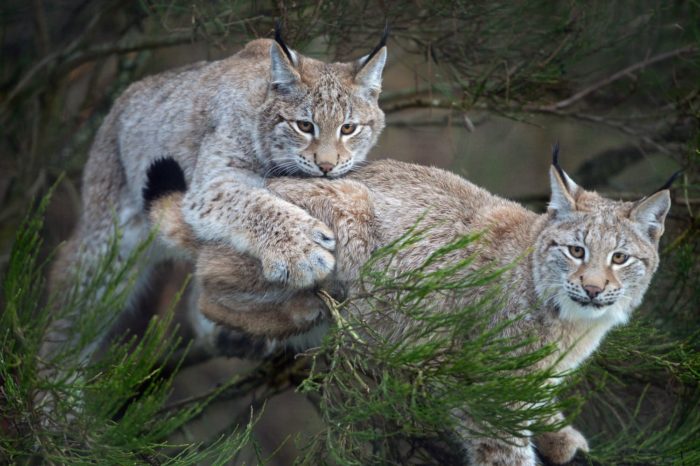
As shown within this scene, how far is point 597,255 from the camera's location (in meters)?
4.13

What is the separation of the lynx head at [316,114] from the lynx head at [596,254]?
3.62 ft

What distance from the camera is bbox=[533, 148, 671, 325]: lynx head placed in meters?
4.08

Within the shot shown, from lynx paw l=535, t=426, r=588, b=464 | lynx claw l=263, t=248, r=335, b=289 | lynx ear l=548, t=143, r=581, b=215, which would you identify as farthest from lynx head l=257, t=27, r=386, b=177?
lynx paw l=535, t=426, r=588, b=464

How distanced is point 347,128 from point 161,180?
94 centimetres

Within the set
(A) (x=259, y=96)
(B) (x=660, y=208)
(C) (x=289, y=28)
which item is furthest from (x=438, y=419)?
(C) (x=289, y=28)

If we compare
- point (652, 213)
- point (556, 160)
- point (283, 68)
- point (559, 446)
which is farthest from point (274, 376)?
point (652, 213)

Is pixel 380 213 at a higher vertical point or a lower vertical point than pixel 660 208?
lower

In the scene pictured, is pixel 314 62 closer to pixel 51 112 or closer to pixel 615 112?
pixel 615 112

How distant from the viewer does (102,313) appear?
12.4 ft

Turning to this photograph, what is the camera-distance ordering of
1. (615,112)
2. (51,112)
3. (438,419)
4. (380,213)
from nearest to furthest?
(438,419) → (380,213) → (615,112) → (51,112)

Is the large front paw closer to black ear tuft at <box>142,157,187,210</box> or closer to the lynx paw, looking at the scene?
black ear tuft at <box>142,157,187,210</box>

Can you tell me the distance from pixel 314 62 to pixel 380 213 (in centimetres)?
109

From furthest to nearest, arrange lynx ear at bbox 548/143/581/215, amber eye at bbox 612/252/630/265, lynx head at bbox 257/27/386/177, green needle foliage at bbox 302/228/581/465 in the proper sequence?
lynx head at bbox 257/27/386/177, lynx ear at bbox 548/143/581/215, amber eye at bbox 612/252/630/265, green needle foliage at bbox 302/228/581/465

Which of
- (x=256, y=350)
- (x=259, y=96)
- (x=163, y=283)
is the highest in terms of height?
(x=259, y=96)
